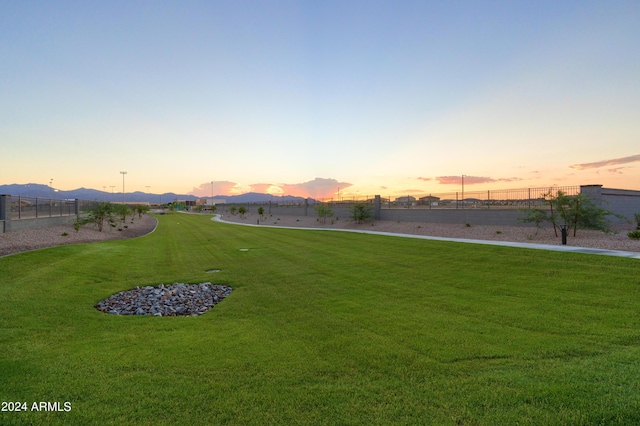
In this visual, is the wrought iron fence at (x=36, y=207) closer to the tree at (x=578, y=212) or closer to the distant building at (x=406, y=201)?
the distant building at (x=406, y=201)

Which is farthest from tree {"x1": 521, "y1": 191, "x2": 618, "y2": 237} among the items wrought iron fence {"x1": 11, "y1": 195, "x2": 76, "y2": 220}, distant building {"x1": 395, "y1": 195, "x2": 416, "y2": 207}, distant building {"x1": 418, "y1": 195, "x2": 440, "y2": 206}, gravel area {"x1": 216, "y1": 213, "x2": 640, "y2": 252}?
wrought iron fence {"x1": 11, "y1": 195, "x2": 76, "y2": 220}

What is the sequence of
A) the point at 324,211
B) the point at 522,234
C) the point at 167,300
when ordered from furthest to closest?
the point at 324,211, the point at 522,234, the point at 167,300

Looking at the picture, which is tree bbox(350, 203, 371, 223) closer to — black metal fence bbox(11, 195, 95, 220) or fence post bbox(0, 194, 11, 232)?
black metal fence bbox(11, 195, 95, 220)

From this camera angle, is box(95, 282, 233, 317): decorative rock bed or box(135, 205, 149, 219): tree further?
box(135, 205, 149, 219): tree

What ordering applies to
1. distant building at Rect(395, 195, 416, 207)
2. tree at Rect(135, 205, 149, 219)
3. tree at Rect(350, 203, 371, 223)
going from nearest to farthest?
distant building at Rect(395, 195, 416, 207), tree at Rect(350, 203, 371, 223), tree at Rect(135, 205, 149, 219)

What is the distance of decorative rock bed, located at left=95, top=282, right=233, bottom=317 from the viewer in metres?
7.23

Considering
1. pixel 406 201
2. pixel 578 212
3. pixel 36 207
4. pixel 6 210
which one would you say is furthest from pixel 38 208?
pixel 578 212

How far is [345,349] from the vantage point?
479 centimetres

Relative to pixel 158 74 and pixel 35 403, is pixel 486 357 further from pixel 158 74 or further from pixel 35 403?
pixel 158 74

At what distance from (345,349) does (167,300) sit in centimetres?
539

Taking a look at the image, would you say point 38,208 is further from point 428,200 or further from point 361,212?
point 428,200

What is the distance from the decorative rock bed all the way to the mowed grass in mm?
384

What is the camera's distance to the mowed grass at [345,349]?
3.27m

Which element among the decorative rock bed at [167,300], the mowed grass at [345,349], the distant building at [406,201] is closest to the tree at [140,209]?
the distant building at [406,201]
